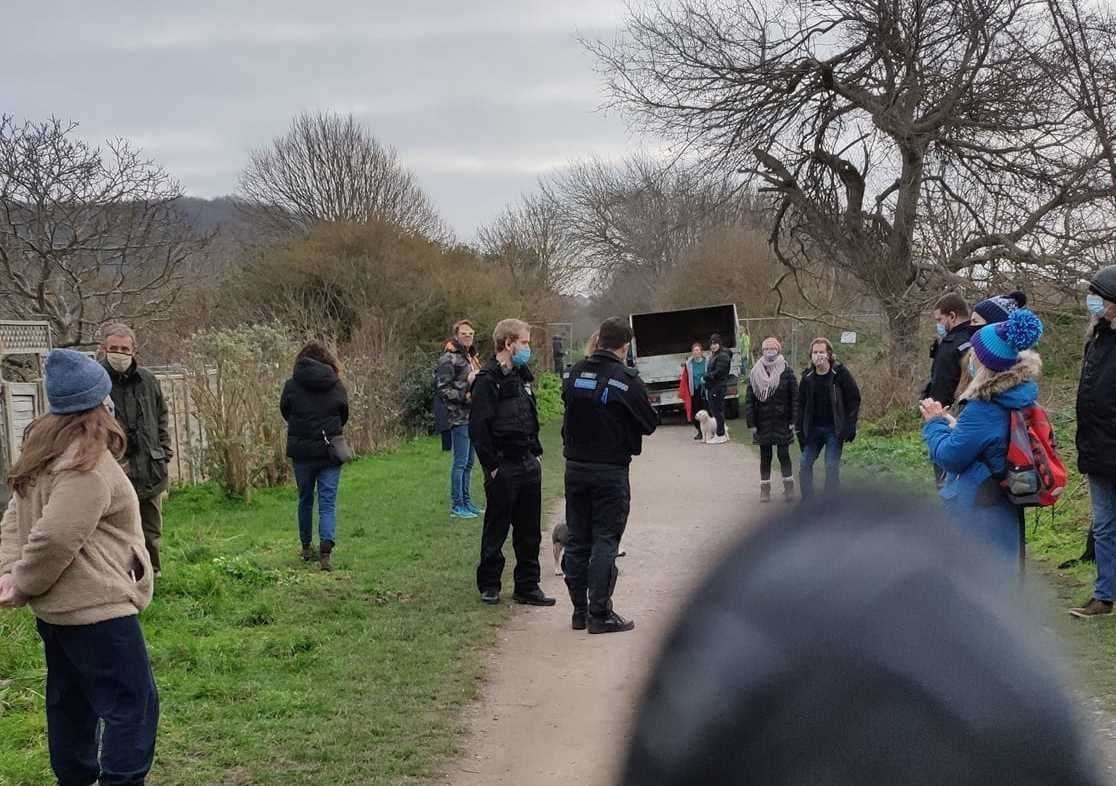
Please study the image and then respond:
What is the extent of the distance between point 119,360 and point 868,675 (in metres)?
6.86

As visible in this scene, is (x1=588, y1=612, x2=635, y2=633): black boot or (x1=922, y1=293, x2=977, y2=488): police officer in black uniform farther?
(x1=922, y1=293, x2=977, y2=488): police officer in black uniform

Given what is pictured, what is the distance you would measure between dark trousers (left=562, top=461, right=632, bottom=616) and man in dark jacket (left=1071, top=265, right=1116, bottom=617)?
8.72 feet

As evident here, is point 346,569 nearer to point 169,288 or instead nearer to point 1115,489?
point 1115,489

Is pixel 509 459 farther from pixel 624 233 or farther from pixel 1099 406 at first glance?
pixel 624 233

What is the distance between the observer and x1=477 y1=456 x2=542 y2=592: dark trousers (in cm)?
723

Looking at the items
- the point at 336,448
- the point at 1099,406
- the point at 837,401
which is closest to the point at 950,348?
the point at 1099,406

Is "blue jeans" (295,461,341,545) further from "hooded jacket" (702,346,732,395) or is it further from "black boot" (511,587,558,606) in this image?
"hooded jacket" (702,346,732,395)

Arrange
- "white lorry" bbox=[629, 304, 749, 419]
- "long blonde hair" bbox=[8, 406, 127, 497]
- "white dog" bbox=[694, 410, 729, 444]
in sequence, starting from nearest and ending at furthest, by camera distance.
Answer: "long blonde hair" bbox=[8, 406, 127, 497], "white dog" bbox=[694, 410, 729, 444], "white lorry" bbox=[629, 304, 749, 419]

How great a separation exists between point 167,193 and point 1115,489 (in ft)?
44.7

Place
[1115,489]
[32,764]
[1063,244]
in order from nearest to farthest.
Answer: [32,764]
[1115,489]
[1063,244]

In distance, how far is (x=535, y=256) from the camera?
34.5m

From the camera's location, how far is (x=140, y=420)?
718 cm

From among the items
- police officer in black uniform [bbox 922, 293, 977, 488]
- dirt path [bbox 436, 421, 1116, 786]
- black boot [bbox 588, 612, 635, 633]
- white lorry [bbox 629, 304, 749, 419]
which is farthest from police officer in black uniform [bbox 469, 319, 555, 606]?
white lorry [bbox 629, 304, 749, 419]

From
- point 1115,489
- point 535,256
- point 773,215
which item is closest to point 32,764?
point 1115,489
